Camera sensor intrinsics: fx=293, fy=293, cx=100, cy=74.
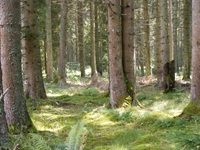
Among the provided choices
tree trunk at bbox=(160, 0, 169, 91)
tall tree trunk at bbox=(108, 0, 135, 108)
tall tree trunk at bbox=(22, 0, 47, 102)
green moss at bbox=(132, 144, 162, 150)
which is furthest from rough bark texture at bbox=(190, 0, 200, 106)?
tree trunk at bbox=(160, 0, 169, 91)

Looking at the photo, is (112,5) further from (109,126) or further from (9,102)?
(9,102)

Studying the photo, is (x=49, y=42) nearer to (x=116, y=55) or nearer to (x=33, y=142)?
(x=116, y=55)

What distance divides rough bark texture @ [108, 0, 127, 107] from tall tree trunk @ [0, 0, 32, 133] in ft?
11.5

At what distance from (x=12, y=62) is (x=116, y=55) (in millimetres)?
3743

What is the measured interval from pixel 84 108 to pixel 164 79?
4576 millimetres

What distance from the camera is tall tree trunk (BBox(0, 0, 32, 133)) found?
215 inches

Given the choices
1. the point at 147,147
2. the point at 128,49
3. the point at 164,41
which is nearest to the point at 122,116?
the point at 128,49

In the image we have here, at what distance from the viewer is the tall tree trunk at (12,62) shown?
546cm

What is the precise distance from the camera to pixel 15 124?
5770 millimetres

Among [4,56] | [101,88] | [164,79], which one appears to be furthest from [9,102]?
[101,88]

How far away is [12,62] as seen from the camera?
219 inches

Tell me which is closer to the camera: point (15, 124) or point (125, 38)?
point (15, 124)

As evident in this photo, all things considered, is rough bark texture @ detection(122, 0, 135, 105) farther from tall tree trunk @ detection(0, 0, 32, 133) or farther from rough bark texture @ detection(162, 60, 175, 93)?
tall tree trunk @ detection(0, 0, 32, 133)

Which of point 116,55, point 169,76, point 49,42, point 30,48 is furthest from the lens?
point 49,42
